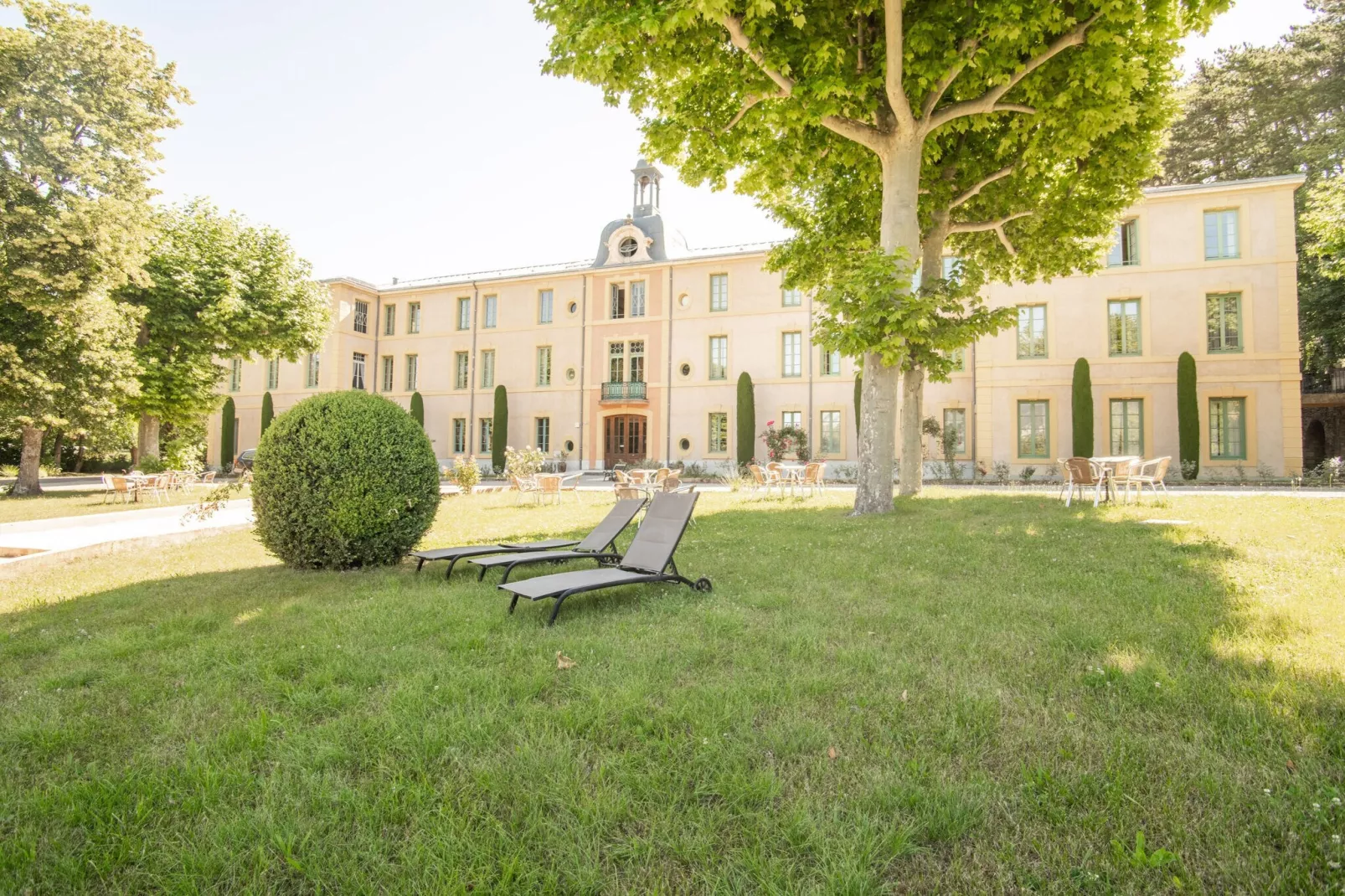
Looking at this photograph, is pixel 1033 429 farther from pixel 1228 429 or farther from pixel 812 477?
pixel 812 477

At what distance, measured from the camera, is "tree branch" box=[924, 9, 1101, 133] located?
8.00m

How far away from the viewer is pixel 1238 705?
99.1 inches

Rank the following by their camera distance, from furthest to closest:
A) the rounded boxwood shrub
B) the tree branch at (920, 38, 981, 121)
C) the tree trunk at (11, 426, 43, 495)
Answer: the tree trunk at (11, 426, 43, 495) < the tree branch at (920, 38, 981, 121) < the rounded boxwood shrub

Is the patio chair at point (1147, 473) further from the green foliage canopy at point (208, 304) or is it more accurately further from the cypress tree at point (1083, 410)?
the green foliage canopy at point (208, 304)

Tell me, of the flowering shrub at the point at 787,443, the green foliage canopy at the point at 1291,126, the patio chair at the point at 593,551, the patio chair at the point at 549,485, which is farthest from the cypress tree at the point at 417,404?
the green foliage canopy at the point at 1291,126

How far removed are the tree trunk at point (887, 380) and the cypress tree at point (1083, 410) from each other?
1305 centimetres

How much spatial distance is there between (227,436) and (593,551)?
31.6 metres

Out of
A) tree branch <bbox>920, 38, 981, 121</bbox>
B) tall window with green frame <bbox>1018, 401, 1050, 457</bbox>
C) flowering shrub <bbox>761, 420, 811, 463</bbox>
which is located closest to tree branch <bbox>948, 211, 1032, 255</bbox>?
tree branch <bbox>920, 38, 981, 121</bbox>

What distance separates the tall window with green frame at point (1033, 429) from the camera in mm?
20109

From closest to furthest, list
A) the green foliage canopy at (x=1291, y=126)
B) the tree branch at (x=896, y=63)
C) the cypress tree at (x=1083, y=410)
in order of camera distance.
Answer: the tree branch at (x=896, y=63) < the cypress tree at (x=1083, y=410) < the green foliage canopy at (x=1291, y=126)

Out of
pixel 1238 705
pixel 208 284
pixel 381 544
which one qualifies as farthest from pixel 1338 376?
pixel 208 284

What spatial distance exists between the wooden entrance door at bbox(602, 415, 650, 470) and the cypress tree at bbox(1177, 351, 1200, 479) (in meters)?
17.4

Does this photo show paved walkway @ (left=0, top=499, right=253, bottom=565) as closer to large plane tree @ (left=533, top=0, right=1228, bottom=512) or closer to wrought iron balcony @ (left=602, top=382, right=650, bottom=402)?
large plane tree @ (left=533, top=0, right=1228, bottom=512)

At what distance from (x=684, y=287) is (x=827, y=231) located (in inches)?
591
